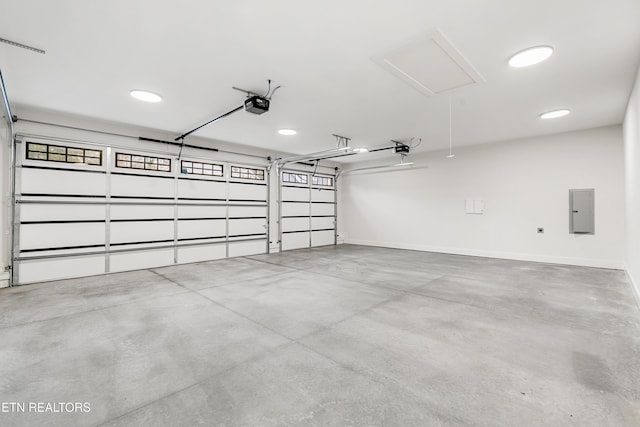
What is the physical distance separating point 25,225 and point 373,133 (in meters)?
6.19

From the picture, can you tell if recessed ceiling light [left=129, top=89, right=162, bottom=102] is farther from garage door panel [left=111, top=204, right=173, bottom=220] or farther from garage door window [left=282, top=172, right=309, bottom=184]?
garage door window [left=282, top=172, right=309, bottom=184]

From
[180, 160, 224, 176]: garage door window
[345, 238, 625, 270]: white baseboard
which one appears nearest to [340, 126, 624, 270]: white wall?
[345, 238, 625, 270]: white baseboard

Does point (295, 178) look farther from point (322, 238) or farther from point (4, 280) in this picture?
point (4, 280)

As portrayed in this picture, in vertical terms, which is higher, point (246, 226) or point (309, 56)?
point (309, 56)

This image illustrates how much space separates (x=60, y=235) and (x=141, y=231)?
119 centimetres

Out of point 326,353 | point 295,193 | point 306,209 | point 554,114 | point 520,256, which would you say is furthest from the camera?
point 306,209

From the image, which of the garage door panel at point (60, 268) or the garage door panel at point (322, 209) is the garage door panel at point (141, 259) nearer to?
the garage door panel at point (60, 268)

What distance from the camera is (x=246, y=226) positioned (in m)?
7.37

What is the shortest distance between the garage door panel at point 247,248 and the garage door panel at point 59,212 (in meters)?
2.73

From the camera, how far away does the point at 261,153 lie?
7605 mm

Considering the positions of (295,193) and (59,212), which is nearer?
(59,212)

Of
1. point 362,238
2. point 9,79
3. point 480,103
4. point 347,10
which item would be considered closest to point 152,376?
point 347,10

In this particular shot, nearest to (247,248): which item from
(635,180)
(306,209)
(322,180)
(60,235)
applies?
(306,209)

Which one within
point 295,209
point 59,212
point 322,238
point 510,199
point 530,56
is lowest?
point 322,238
